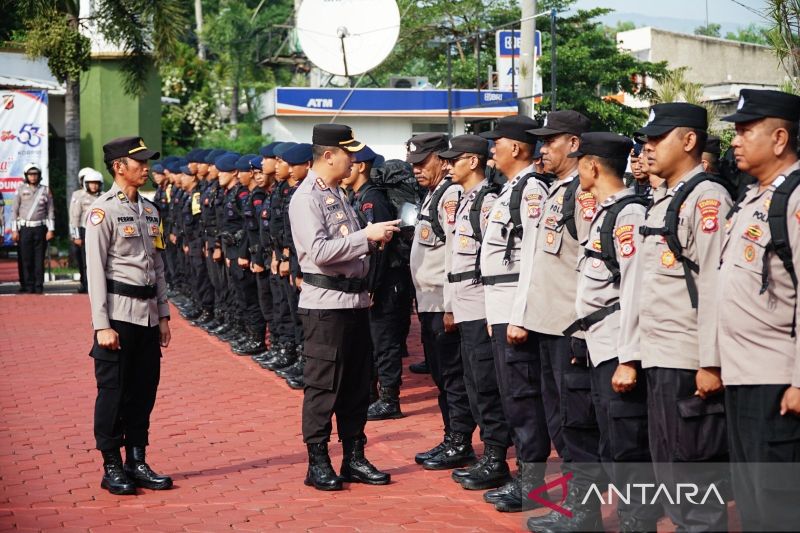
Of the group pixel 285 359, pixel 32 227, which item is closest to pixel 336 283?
pixel 285 359

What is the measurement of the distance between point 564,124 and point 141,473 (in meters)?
3.56

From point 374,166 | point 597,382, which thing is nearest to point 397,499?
point 597,382

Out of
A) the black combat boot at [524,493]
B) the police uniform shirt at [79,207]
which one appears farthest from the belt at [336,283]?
the police uniform shirt at [79,207]

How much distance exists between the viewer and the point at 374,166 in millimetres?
10680

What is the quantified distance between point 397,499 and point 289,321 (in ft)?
16.9

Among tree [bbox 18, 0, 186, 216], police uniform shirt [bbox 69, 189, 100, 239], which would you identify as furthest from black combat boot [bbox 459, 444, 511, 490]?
tree [bbox 18, 0, 186, 216]

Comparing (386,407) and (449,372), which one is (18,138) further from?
(449,372)

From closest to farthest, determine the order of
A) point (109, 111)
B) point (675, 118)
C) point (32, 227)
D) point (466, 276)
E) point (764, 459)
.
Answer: point (764, 459)
point (675, 118)
point (466, 276)
point (32, 227)
point (109, 111)

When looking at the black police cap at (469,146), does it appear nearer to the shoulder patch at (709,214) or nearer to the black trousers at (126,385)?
the black trousers at (126,385)

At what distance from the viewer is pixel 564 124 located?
635 cm

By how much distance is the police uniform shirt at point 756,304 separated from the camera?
4445 millimetres

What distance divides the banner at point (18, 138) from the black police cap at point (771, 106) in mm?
→ 18040

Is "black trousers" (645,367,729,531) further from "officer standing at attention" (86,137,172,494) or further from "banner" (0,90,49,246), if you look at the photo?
"banner" (0,90,49,246)

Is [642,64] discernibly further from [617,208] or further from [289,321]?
[617,208]
